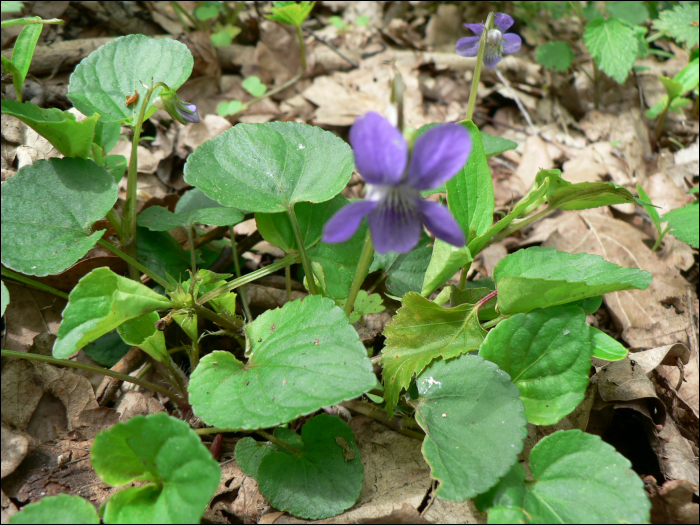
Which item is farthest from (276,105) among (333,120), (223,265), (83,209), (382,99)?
(83,209)

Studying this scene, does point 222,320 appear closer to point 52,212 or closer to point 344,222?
point 52,212

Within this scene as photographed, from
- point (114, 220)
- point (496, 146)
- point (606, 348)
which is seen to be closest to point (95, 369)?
point (114, 220)

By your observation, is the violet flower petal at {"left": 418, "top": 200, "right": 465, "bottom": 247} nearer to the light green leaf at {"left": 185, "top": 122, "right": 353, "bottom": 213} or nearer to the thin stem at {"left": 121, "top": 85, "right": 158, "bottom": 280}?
the light green leaf at {"left": 185, "top": 122, "right": 353, "bottom": 213}

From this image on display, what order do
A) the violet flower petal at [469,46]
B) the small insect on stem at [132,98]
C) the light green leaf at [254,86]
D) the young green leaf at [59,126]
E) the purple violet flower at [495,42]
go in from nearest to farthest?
the young green leaf at [59,126] → the small insect on stem at [132,98] → the purple violet flower at [495,42] → the violet flower petal at [469,46] → the light green leaf at [254,86]

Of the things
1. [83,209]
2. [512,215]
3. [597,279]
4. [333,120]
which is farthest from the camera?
[333,120]

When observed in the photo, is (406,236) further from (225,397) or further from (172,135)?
(172,135)

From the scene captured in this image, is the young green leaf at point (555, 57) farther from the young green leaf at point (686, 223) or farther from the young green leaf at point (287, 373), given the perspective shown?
the young green leaf at point (287, 373)

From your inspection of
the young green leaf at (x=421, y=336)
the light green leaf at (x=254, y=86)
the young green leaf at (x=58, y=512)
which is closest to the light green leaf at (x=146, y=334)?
the young green leaf at (x=58, y=512)
